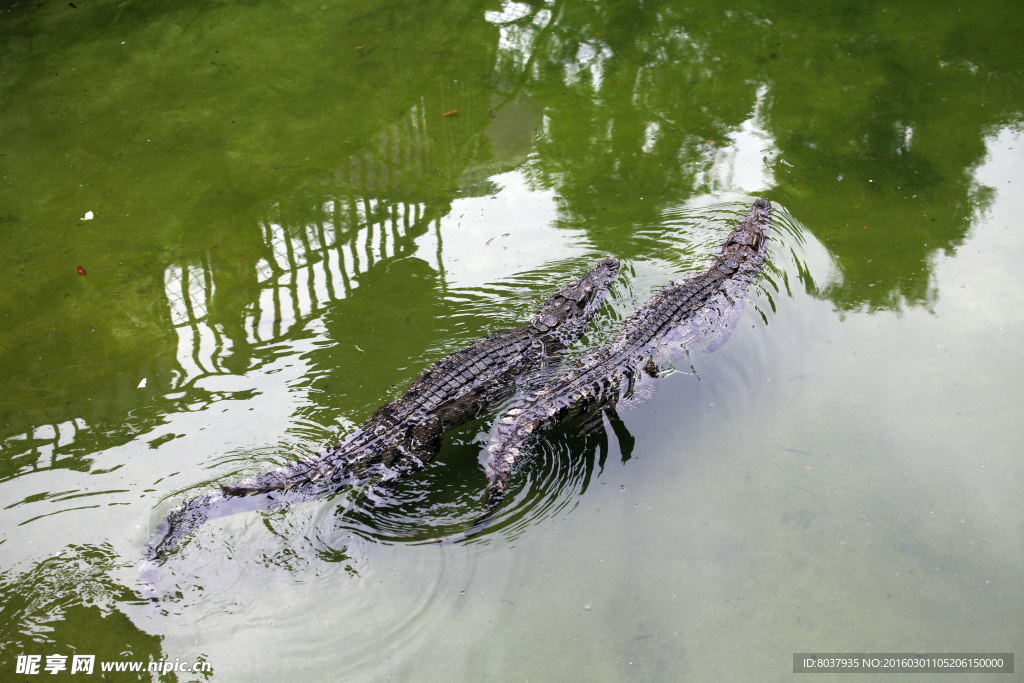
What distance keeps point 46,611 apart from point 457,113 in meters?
4.95

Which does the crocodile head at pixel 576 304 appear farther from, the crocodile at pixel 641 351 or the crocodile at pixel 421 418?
the crocodile at pixel 641 351

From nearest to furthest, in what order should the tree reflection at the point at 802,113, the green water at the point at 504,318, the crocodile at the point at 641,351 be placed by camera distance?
the green water at the point at 504,318
the crocodile at the point at 641,351
the tree reflection at the point at 802,113

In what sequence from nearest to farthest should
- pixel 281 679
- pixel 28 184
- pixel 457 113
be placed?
pixel 281 679, pixel 28 184, pixel 457 113

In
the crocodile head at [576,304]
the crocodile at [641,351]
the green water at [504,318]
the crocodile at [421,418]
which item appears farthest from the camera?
the crocodile head at [576,304]

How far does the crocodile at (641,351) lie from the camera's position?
12.0 feet

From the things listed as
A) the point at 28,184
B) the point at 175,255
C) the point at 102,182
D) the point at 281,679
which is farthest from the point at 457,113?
the point at 281,679

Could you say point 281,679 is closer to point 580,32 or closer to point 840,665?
point 840,665

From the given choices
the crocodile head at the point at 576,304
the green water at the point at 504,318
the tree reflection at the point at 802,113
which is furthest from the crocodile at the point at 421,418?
the tree reflection at the point at 802,113

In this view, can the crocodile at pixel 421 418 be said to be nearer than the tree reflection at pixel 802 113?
Yes

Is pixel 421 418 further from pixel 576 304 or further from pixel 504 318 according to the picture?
pixel 576 304

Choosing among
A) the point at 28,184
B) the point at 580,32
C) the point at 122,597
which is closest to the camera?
the point at 122,597

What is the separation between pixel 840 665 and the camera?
3014mm

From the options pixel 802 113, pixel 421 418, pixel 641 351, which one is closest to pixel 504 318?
pixel 641 351

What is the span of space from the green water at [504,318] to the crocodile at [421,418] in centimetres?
15
